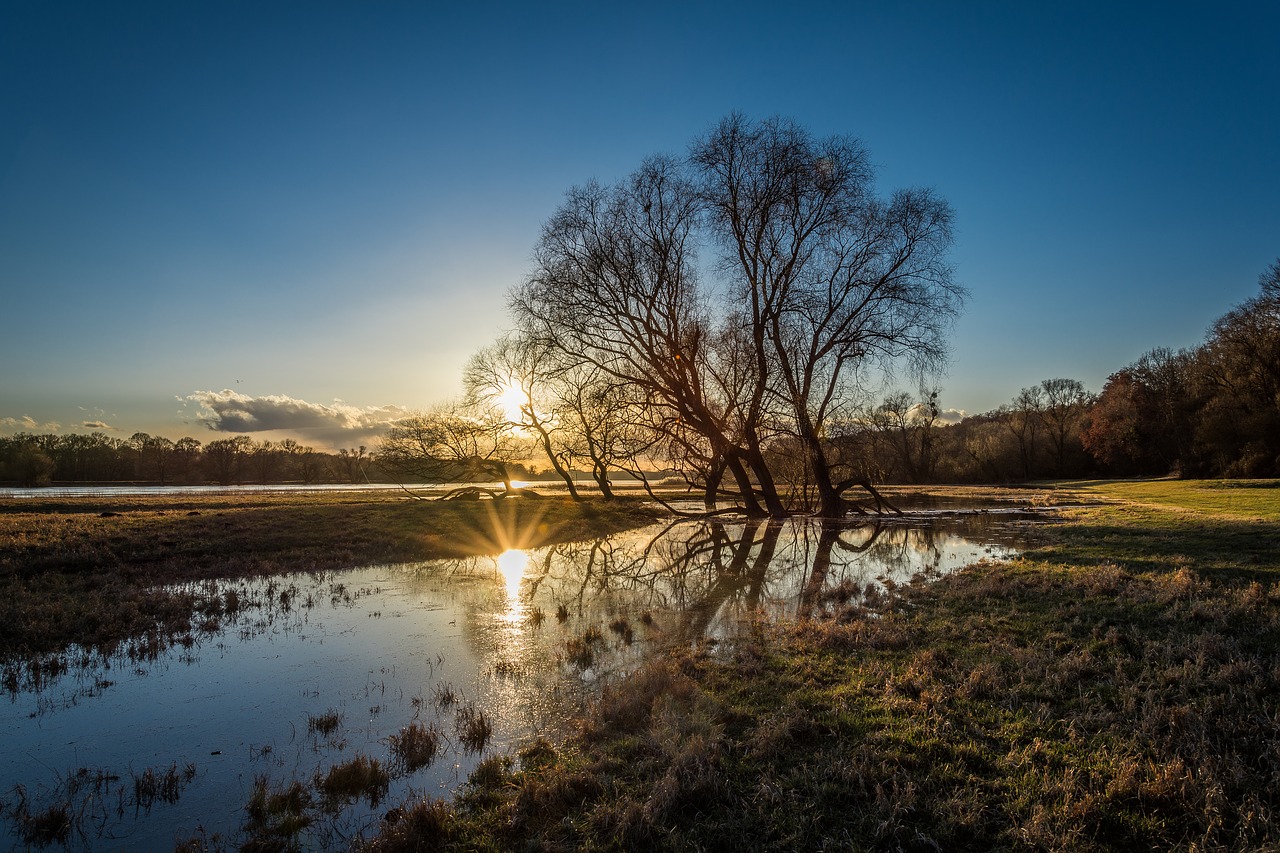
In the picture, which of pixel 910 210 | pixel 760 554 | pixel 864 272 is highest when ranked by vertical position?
pixel 910 210

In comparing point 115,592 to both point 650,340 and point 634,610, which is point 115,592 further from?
point 650,340

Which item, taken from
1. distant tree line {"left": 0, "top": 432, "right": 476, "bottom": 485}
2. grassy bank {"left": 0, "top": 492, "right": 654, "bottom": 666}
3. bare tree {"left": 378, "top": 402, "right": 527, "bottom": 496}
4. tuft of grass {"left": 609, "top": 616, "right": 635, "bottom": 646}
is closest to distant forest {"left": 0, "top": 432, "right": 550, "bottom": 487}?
distant tree line {"left": 0, "top": 432, "right": 476, "bottom": 485}

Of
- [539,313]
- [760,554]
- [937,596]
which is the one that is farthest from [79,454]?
[937,596]

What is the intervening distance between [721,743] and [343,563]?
1434 centimetres

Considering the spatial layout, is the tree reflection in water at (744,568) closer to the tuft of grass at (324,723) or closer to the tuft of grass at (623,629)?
the tuft of grass at (623,629)

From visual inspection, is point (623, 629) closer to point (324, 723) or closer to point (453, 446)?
point (324, 723)

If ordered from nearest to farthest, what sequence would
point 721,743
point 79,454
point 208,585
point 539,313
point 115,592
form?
point 721,743 < point 115,592 < point 208,585 < point 539,313 < point 79,454

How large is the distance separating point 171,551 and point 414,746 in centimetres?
1410

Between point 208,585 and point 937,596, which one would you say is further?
point 208,585

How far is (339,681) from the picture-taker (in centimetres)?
Answer: 691

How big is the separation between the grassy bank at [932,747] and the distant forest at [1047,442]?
1817 cm

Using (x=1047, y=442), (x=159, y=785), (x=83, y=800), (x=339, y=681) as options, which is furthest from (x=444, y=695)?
Answer: (x=1047, y=442)

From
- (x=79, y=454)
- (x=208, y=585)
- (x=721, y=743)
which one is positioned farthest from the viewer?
(x=79, y=454)

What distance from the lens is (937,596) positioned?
32.4 ft
